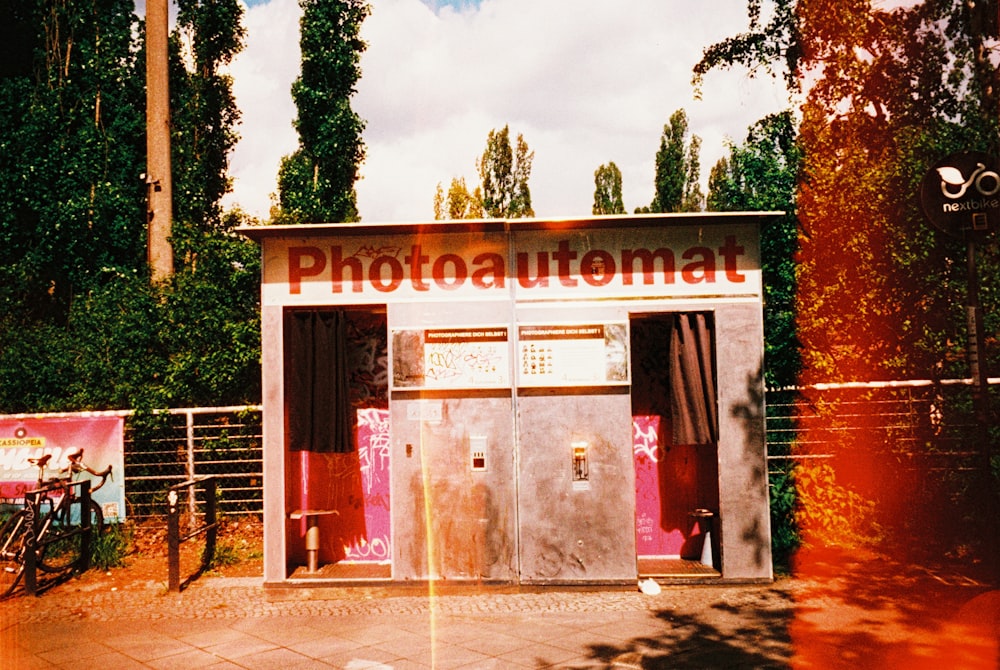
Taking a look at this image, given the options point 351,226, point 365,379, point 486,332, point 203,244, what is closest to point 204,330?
point 203,244

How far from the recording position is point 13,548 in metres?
8.01

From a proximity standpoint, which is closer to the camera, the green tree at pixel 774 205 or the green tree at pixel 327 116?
the green tree at pixel 774 205

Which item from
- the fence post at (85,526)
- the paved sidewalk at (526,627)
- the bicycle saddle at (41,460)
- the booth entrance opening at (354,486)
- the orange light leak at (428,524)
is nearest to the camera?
the paved sidewalk at (526,627)

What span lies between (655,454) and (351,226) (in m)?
4.35

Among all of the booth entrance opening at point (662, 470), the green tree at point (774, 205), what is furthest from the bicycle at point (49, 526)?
the green tree at point (774, 205)

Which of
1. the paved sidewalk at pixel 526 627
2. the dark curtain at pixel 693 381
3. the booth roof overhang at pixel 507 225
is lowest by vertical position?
the paved sidewalk at pixel 526 627

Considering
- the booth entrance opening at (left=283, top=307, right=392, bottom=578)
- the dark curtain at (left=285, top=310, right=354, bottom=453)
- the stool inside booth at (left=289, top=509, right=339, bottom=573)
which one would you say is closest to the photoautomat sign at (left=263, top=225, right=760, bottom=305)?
the dark curtain at (left=285, top=310, right=354, bottom=453)

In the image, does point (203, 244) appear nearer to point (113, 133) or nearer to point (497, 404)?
point (497, 404)

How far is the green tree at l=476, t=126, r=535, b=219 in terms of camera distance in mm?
37688

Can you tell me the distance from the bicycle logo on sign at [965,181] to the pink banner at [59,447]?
9540mm

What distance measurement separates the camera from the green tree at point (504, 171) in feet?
124

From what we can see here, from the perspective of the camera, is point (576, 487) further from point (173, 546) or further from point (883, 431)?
point (173, 546)

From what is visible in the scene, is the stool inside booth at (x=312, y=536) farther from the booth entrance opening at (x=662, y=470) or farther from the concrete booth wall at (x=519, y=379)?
the booth entrance opening at (x=662, y=470)

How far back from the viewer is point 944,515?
814cm
